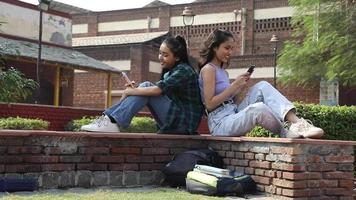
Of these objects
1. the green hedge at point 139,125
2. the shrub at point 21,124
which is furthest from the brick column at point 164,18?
the shrub at point 21,124

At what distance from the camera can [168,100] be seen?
570 centimetres

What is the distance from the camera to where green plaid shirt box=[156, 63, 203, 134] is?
223 inches

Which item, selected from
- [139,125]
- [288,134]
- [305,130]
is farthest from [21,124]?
[305,130]

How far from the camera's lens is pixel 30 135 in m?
4.93

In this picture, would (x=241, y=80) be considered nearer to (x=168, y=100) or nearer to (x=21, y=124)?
(x=168, y=100)

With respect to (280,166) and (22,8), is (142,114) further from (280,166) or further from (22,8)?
(280,166)

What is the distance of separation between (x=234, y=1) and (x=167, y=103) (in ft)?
98.0

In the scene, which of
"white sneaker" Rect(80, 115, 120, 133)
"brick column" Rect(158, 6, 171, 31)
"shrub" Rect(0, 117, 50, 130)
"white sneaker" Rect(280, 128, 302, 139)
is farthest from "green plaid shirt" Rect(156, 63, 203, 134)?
"brick column" Rect(158, 6, 171, 31)

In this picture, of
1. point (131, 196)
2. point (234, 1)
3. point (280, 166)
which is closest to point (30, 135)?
point (131, 196)

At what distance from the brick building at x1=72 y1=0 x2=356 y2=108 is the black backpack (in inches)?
866

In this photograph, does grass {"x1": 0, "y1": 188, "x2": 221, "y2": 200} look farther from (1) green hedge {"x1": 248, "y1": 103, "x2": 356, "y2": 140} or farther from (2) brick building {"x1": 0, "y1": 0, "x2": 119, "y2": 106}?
(2) brick building {"x1": 0, "y1": 0, "x2": 119, "y2": 106}

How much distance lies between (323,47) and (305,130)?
18.5 meters

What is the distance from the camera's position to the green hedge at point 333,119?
9.47 m

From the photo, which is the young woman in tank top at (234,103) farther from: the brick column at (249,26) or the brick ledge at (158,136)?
the brick column at (249,26)
